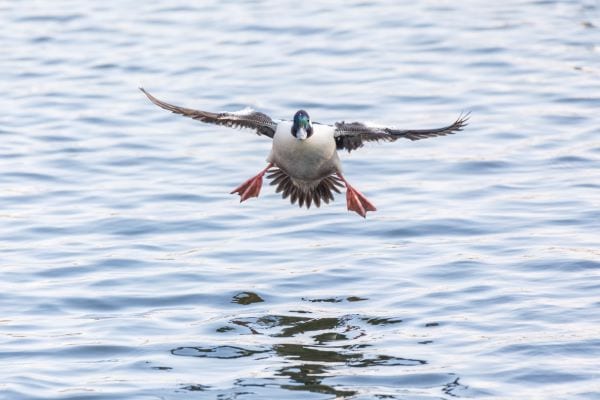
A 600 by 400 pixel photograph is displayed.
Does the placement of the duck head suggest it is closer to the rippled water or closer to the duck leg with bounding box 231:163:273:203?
the duck leg with bounding box 231:163:273:203

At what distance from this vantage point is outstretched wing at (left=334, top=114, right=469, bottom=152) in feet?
37.7

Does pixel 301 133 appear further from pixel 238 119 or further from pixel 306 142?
pixel 238 119

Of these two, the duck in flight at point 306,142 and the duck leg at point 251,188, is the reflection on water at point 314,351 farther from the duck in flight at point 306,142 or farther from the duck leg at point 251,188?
the duck leg at point 251,188

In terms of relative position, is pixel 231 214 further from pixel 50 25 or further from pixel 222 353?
pixel 50 25

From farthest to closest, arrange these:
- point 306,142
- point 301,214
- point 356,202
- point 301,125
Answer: point 301,214, point 356,202, point 306,142, point 301,125

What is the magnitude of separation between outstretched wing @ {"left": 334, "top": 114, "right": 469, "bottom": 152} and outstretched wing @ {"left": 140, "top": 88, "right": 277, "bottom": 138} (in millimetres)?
Answer: 631

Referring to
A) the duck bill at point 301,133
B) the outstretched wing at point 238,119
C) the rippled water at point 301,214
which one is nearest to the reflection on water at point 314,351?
the rippled water at point 301,214

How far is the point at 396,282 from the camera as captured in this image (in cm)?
1229

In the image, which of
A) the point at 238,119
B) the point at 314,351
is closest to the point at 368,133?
the point at 238,119

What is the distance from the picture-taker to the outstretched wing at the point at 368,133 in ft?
37.7

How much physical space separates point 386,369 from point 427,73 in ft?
34.1

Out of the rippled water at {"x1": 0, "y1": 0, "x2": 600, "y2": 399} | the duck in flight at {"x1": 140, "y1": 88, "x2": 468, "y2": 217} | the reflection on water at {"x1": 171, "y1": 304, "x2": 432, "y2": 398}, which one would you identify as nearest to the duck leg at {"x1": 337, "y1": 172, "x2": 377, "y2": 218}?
the duck in flight at {"x1": 140, "y1": 88, "x2": 468, "y2": 217}

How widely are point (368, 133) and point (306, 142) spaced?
0.60 meters

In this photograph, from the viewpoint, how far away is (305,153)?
11.7 meters
